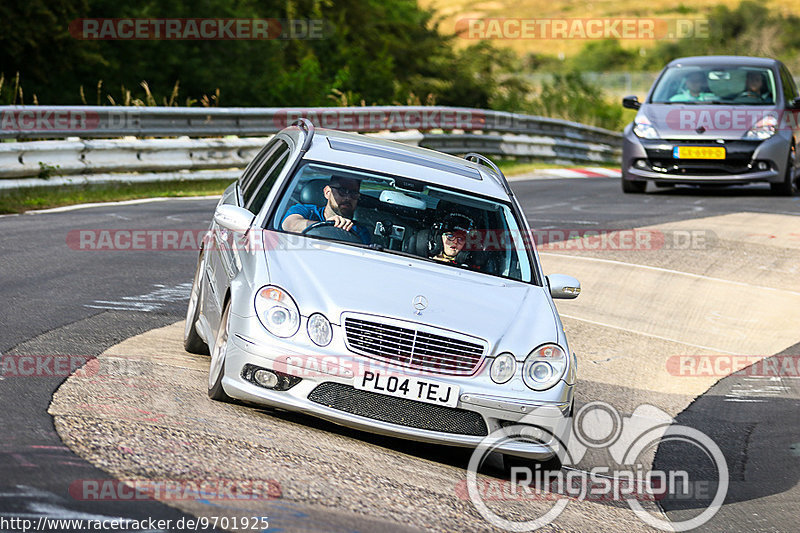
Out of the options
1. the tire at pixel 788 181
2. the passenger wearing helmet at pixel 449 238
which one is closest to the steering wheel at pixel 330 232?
the passenger wearing helmet at pixel 449 238

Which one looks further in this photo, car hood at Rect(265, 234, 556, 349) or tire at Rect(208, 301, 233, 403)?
tire at Rect(208, 301, 233, 403)

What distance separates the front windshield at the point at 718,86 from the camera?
18094mm

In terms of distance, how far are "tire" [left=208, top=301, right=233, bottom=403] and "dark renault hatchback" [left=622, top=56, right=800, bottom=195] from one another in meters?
12.2

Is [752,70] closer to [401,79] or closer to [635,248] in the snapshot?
[635,248]

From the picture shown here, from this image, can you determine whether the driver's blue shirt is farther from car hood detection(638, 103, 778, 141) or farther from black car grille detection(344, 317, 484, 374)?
car hood detection(638, 103, 778, 141)

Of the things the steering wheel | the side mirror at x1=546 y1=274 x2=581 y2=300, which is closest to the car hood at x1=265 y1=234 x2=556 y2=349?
the steering wheel

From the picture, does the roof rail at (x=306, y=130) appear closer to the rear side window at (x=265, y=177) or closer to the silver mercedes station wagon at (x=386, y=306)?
the silver mercedes station wagon at (x=386, y=306)

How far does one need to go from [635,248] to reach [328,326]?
312 inches

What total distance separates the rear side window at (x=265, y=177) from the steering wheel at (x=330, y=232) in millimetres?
410

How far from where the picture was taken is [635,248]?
1327 centimetres

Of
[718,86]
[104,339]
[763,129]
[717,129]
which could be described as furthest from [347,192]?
[718,86]

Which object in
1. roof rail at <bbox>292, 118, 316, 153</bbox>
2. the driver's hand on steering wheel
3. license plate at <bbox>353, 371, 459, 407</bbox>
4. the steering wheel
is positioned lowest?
license plate at <bbox>353, 371, 459, 407</bbox>

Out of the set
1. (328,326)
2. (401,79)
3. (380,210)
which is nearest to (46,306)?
(380,210)

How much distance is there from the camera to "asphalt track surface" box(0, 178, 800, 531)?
4801 mm
